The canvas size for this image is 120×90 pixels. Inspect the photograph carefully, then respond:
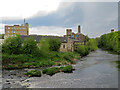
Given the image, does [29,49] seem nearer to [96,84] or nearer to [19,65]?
[19,65]

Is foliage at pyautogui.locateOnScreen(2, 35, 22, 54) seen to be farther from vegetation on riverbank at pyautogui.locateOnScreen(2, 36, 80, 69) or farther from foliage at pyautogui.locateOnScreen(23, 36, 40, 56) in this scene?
foliage at pyautogui.locateOnScreen(23, 36, 40, 56)

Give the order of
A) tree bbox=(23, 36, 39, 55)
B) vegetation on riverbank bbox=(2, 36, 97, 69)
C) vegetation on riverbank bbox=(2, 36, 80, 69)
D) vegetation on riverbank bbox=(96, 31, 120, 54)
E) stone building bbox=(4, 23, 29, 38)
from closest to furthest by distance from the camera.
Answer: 1. vegetation on riverbank bbox=(96, 31, 120, 54)
2. vegetation on riverbank bbox=(2, 36, 80, 69)
3. vegetation on riverbank bbox=(2, 36, 97, 69)
4. tree bbox=(23, 36, 39, 55)
5. stone building bbox=(4, 23, 29, 38)

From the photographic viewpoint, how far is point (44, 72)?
21984 millimetres

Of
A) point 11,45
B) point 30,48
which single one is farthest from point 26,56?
point 11,45

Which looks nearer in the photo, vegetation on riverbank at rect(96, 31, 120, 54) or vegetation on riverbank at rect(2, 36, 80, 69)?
vegetation on riverbank at rect(96, 31, 120, 54)

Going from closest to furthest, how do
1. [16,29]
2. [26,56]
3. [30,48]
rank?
[26,56] < [30,48] < [16,29]

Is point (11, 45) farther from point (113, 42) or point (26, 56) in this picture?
point (113, 42)

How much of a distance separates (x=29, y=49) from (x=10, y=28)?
58.3 meters

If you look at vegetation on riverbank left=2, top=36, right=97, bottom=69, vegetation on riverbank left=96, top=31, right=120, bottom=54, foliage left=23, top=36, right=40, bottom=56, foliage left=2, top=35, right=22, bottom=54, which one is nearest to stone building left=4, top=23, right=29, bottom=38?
foliage left=2, top=35, right=22, bottom=54

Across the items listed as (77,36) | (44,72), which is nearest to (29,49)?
(44,72)

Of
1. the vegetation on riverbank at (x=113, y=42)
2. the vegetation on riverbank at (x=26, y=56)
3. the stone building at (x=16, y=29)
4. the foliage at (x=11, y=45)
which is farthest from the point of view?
the stone building at (x=16, y=29)

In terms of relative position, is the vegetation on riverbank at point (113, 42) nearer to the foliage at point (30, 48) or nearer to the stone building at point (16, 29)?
the foliage at point (30, 48)

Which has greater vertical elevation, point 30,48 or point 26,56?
point 30,48

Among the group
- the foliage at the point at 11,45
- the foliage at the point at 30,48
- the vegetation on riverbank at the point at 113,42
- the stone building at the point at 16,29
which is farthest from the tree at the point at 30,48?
the stone building at the point at 16,29
